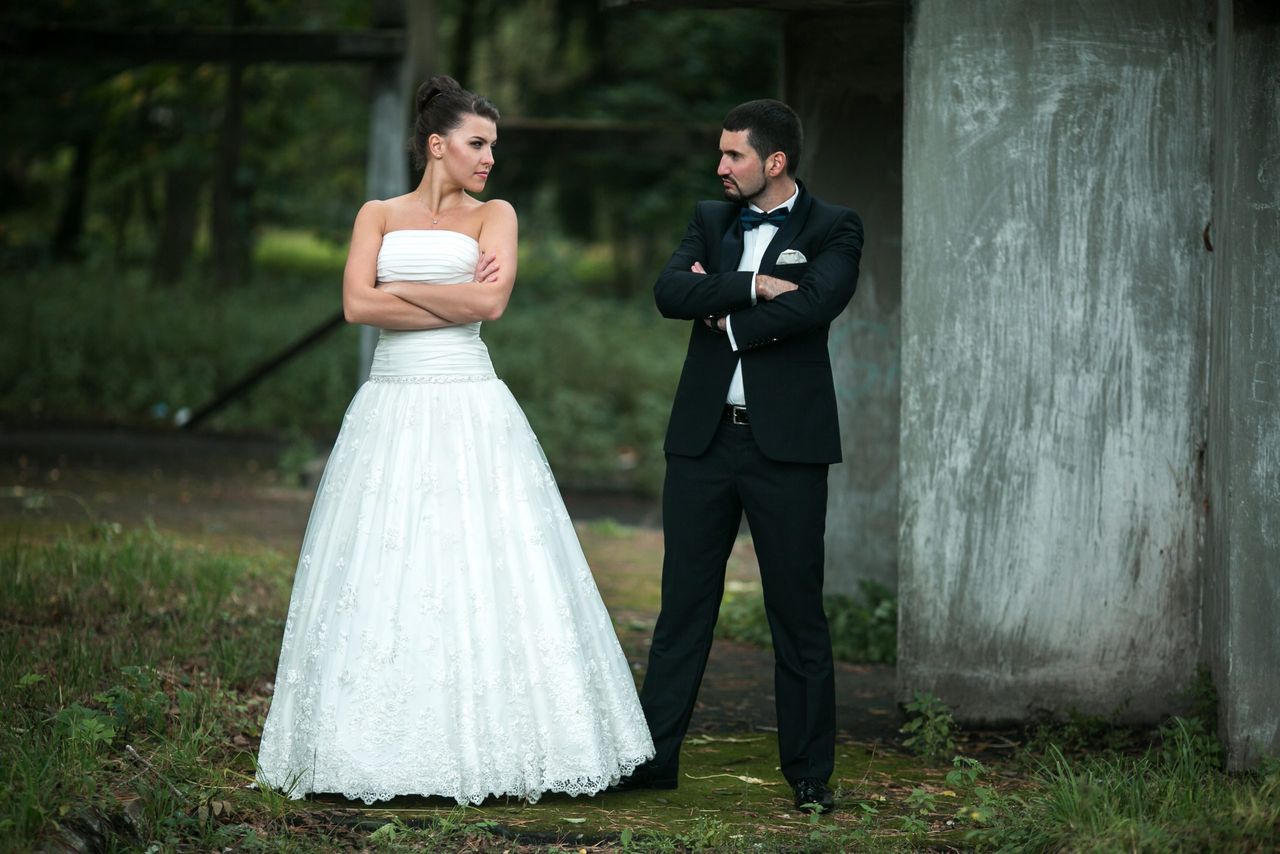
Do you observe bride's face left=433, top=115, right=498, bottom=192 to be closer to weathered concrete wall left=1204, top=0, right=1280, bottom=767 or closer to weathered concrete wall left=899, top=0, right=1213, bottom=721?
weathered concrete wall left=899, top=0, right=1213, bottom=721

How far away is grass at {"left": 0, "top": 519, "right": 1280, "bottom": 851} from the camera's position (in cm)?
416

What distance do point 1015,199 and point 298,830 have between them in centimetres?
346

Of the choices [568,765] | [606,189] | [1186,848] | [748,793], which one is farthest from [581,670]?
[606,189]

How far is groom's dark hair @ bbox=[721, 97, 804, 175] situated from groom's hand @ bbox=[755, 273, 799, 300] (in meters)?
0.41

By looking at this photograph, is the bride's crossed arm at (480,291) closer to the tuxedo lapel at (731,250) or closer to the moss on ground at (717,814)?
the tuxedo lapel at (731,250)

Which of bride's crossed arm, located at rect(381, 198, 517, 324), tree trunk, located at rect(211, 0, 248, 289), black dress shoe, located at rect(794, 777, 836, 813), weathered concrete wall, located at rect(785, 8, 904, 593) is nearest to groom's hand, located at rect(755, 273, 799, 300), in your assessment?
bride's crossed arm, located at rect(381, 198, 517, 324)

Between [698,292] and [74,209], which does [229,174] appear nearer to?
[74,209]

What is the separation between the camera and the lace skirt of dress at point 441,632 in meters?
4.63

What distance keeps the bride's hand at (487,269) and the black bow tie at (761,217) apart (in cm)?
86

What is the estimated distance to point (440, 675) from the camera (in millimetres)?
4645

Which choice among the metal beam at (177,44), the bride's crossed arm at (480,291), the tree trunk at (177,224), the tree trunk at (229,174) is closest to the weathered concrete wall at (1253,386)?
the bride's crossed arm at (480,291)

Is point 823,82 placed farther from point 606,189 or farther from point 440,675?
point 606,189

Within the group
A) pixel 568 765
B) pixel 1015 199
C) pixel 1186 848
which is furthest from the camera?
pixel 1015 199

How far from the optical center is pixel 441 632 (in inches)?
184
